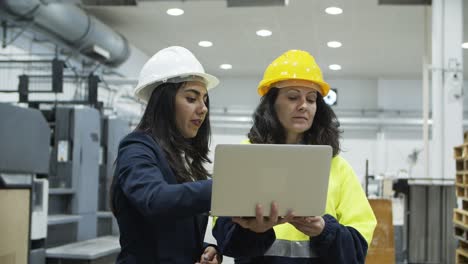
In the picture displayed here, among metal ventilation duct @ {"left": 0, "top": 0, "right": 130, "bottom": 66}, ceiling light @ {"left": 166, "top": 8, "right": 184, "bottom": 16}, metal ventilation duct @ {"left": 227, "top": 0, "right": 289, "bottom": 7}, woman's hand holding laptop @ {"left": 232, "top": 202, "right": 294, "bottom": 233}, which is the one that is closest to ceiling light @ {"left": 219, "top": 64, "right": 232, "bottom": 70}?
metal ventilation duct @ {"left": 0, "top": 0, "right": 130, "bottom": 66}

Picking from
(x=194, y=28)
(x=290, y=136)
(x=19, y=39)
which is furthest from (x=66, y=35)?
(x=290, y=136)

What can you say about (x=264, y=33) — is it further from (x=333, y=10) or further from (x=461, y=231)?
(x=461, y=231)

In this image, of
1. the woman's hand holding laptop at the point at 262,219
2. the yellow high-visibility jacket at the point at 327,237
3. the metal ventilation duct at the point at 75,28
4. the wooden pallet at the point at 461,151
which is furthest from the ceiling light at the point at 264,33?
the woman's hand holding laptop at the point at 262,219

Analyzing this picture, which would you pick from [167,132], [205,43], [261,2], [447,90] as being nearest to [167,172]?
[167,132]

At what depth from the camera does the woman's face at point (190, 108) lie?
1.49 m

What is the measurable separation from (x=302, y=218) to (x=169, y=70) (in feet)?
1.68

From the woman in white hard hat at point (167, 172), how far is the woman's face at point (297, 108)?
0.69 ft

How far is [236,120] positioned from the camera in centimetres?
1202

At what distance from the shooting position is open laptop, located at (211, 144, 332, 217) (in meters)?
1.24

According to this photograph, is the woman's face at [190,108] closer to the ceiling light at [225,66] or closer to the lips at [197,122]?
the lips at [197,122]

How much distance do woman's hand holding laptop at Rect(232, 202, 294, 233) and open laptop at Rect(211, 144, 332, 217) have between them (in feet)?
0.04

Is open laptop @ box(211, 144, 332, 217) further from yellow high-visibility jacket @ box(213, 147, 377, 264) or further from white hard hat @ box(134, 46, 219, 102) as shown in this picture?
white hard hat @ box(134, 46, 219, 102)

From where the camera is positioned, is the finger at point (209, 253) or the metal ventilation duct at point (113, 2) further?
the metal ventilation duct at point (113, 2)

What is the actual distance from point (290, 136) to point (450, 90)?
172 inches
